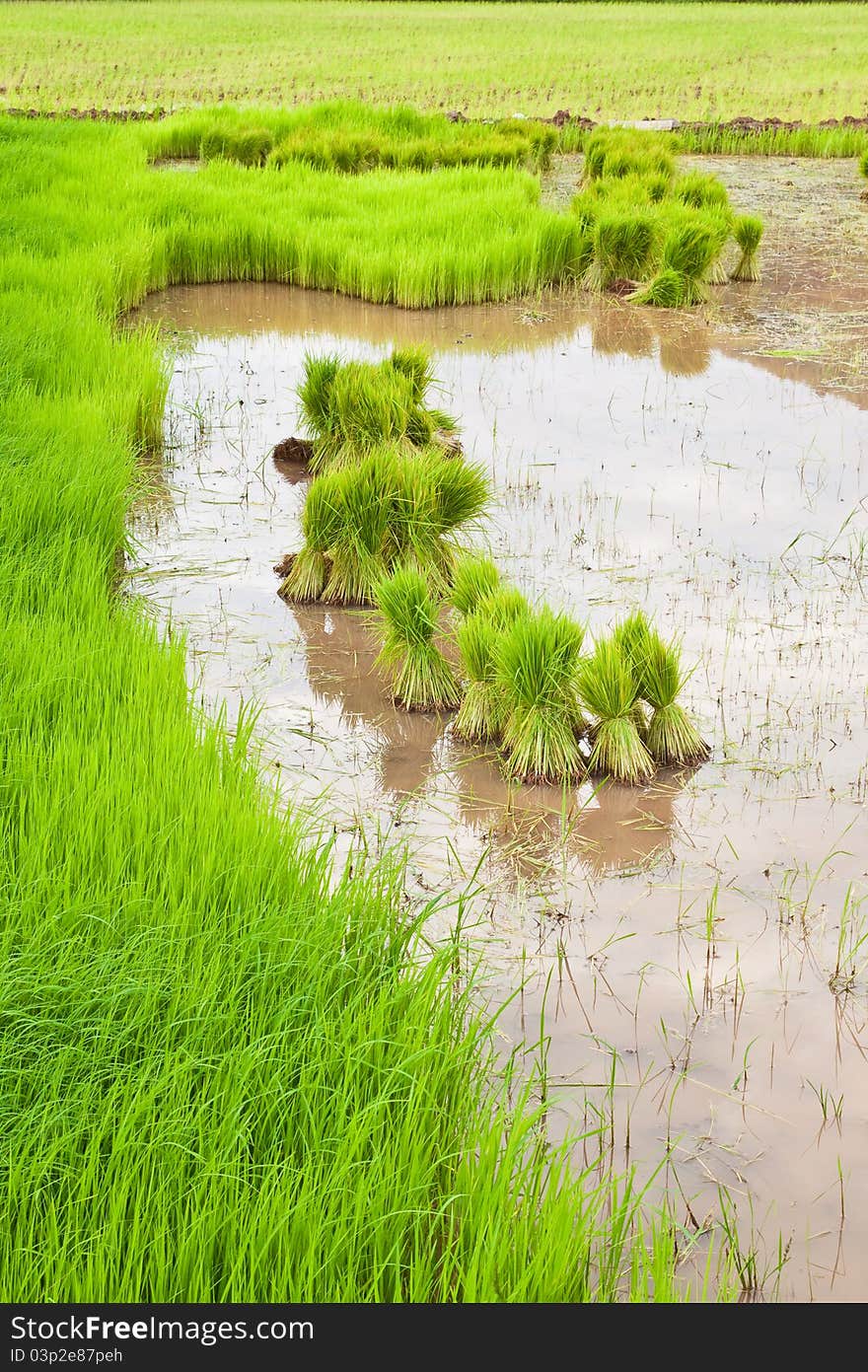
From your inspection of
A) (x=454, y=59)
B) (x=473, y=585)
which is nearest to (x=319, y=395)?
(x=473, y=585)

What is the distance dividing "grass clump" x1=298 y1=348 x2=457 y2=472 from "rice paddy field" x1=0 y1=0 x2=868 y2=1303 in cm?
3

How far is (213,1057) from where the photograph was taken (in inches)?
80.2

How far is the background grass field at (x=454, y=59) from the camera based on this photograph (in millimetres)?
21627

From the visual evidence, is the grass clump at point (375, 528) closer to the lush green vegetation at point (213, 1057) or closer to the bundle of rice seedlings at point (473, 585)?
the bundle of rice seedlings at point (473, 585)

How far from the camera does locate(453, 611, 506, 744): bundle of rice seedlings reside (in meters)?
3.90

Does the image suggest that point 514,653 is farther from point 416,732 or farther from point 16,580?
point 16,580

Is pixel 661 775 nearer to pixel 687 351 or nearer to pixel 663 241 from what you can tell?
pixel 687 351

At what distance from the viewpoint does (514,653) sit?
3.77 meters

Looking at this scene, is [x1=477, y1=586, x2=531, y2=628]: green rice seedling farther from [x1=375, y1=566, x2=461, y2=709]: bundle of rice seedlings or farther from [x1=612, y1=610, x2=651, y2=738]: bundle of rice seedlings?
[x1=612, y1=610, x2=651, y2=738]: bundle of rice seedlings

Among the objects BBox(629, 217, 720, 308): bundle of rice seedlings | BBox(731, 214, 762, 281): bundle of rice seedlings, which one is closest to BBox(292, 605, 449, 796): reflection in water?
BBox(629, 217, 720, 308): bundle of rice seedlings

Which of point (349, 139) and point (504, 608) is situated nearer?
point (504, 608)

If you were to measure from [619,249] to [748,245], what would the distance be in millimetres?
949

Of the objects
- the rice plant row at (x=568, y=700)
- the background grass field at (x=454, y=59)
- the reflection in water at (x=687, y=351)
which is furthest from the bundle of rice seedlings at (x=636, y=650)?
the background grass field at (x=454, y=59)

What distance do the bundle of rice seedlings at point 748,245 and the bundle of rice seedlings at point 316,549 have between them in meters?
5.77
